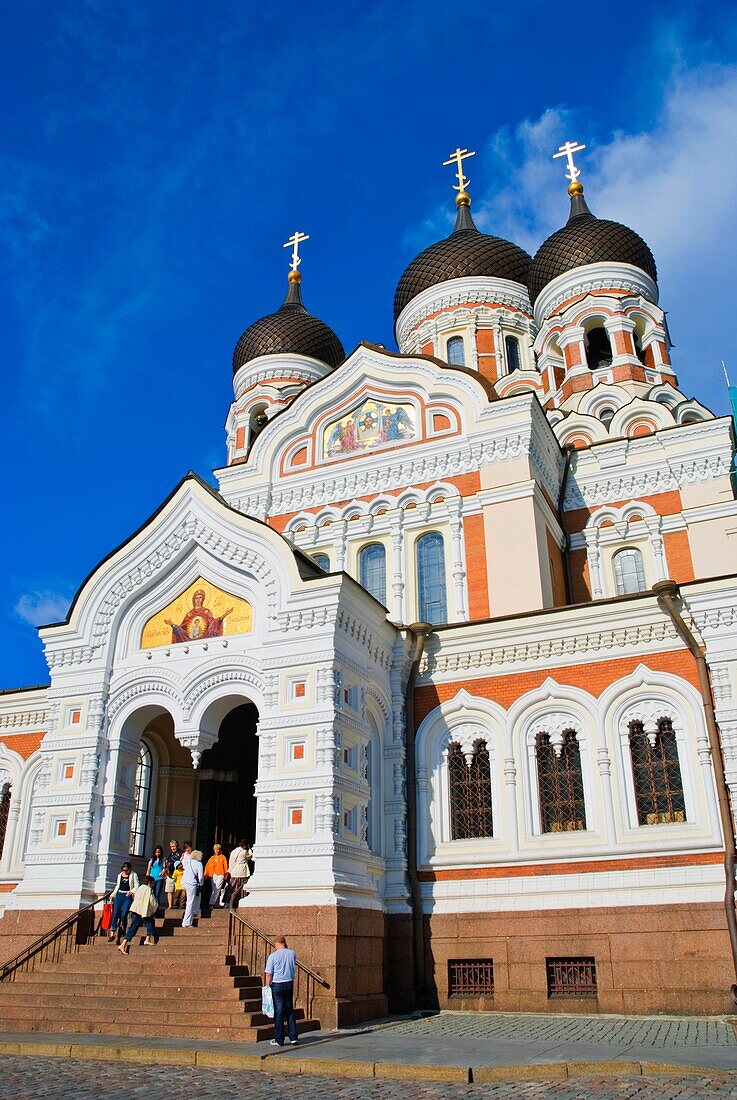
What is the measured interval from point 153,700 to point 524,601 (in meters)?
6.01

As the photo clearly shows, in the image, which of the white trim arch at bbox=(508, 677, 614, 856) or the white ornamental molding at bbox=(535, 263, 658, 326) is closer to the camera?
the white trim arch at bbox=(508, 677, 614, 856)

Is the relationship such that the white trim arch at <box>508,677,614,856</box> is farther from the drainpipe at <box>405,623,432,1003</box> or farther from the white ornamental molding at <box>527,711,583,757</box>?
the drainpipe at <box>405,623,432,1003</box>

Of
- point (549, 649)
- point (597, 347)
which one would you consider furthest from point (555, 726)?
point (597, 347)

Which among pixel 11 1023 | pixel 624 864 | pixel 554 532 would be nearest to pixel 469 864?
pixel 624 864

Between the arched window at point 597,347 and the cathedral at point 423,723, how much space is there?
21.5 ft

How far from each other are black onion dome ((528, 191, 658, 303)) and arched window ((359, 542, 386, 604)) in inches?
429

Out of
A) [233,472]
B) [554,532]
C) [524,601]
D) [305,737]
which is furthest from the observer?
[233,472]

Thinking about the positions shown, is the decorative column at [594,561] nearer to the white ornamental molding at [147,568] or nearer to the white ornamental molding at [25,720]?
the white ornamental molding at [147,568]

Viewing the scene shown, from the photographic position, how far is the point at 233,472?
1919 centimetres

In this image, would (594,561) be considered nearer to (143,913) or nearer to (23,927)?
(143,913)

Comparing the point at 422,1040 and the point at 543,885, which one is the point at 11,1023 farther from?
the point at 543,885

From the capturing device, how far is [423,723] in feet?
44.9

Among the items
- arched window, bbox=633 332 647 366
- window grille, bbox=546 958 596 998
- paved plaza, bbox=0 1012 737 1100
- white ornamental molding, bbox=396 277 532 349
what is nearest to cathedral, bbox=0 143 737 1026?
window grille, bbox=546 958 596 998

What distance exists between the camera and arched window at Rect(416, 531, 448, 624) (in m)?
16.2
